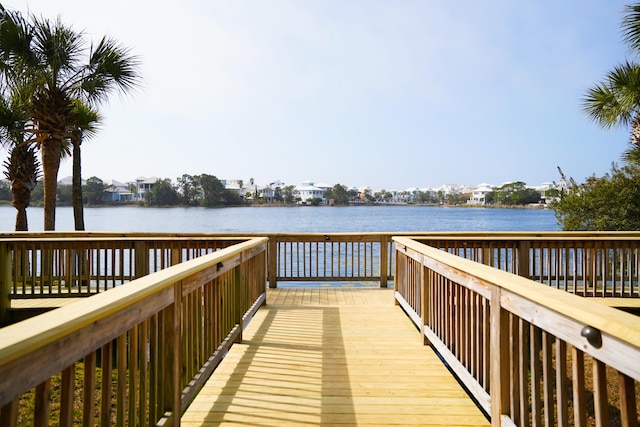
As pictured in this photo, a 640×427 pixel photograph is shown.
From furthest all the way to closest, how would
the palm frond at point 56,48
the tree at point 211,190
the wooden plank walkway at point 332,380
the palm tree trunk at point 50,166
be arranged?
the tree at point 211,190 < the palm tree trunk at point 50,166 < the palm frond at point 56,48 < the wooden plank walkway at point 332,380

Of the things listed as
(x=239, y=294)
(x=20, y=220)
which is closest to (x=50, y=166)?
(x=20, y=220)

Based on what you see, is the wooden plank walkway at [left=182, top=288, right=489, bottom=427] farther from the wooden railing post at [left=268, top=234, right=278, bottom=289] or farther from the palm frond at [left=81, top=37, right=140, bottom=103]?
the palm frond at [left=81, top=37, right=140, bottom=103]

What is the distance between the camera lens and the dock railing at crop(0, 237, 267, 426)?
1.14 m

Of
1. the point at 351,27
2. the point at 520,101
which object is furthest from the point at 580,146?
the point at 351,27

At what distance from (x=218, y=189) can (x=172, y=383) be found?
72.1 metres

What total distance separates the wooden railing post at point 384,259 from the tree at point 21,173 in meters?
10.9

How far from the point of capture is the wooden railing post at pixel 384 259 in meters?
7.68

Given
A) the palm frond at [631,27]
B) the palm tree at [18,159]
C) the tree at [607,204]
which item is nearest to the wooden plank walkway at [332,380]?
the palm frond at [631,27]

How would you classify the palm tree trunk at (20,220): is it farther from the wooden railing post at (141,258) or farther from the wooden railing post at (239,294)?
the wooden railing post at (239,294)

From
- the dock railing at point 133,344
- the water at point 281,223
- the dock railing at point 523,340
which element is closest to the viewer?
the dock railing at point 133,344

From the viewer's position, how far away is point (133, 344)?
1.80 m

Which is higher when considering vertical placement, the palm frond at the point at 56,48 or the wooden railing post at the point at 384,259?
the palm frond at the point at 56,48

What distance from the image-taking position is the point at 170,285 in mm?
2229

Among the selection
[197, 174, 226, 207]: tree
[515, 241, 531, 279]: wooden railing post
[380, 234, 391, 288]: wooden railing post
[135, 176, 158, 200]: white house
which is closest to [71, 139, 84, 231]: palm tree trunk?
[380, 234, 391, 288]: wooden railing post
